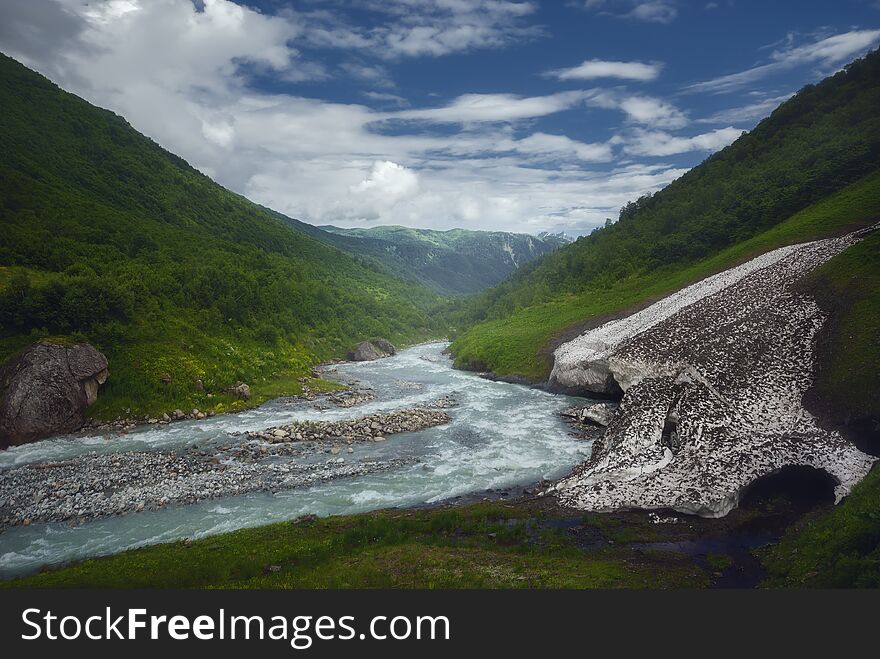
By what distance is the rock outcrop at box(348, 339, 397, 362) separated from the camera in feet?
299

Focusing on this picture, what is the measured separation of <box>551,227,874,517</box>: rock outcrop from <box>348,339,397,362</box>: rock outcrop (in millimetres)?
52290

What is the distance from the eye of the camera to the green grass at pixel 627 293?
2242 inches

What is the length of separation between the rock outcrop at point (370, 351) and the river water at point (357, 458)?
3506 centimetres

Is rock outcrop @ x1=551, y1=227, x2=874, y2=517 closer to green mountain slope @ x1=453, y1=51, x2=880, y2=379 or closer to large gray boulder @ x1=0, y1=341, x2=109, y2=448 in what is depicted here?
green mountain slope @ x1=453, y1=51, x2=880, y2=379

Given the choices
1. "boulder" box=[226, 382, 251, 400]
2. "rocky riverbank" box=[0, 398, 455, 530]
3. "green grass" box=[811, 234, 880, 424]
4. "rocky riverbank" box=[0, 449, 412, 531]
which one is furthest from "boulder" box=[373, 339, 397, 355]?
"green grass" box=[811, 234, 880, 424]

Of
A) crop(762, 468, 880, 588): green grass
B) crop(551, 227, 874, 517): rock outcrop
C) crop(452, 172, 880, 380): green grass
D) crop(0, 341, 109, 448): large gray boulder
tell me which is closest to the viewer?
crop(762, 468, 880, 588): green grass

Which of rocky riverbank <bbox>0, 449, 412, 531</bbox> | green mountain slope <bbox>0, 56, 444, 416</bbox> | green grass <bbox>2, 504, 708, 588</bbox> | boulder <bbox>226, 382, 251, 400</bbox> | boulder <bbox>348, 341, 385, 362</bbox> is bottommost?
green grass <bbox>2, 504, 708, 588</bbox>

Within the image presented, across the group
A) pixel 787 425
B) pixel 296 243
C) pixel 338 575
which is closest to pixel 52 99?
pixel 296 243

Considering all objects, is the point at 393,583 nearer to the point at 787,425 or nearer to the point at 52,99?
the point at 787,425

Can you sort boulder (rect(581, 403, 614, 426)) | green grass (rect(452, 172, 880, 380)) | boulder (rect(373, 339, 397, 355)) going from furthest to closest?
boulder (rect(373, 339, 397, 355)), green grass (rect(452, 172, 880, 380)), boulder (rect(581, 403, 614, 426))

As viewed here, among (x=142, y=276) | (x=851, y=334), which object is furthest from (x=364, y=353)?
(x=851, y=334)

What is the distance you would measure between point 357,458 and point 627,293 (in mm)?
61006

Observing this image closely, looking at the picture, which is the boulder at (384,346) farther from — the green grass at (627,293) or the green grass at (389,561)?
the green grass at (389,561)

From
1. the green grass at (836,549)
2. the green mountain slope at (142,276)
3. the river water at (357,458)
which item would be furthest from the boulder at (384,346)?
the green grass at (836,549)
